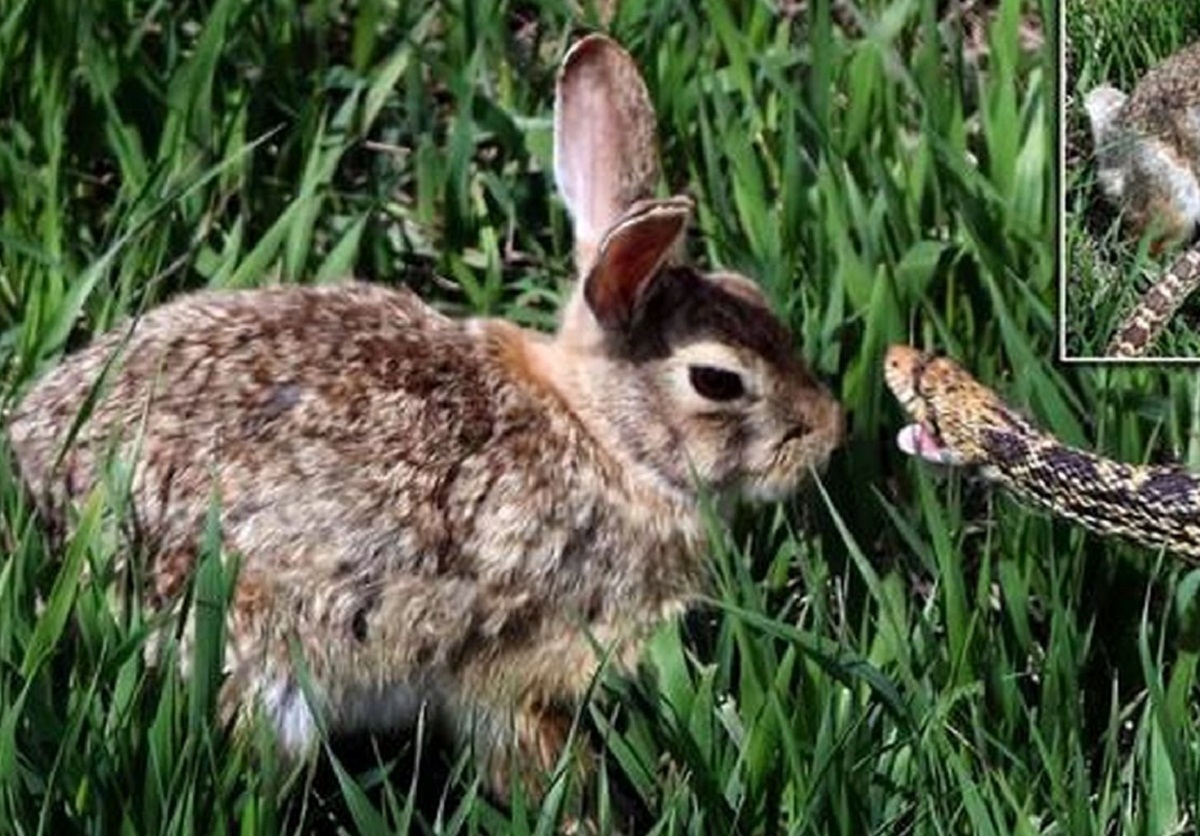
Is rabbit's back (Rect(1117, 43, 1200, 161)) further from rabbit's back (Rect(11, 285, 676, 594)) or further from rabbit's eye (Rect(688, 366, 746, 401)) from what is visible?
rabbit's back (Rect(11, 285, 676, 594))

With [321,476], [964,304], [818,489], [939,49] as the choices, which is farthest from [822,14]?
[321,476]

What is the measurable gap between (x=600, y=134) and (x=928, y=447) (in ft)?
2.44

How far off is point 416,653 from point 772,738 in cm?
57

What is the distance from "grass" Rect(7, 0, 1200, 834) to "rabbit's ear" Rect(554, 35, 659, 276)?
454 millimetres

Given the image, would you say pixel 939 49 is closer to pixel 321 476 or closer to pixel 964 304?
pixel 964 304

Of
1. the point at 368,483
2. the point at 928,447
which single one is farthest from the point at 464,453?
the point at 928,447

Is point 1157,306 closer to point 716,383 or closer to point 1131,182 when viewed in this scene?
point 1131,182

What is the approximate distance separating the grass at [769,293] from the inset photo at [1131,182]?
0.07 m

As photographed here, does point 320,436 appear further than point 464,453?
No

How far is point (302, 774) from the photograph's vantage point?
17.5 ft

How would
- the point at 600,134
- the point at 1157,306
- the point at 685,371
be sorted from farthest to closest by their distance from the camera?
the point at 1157,306, the point at 600,134, the point at 685,371

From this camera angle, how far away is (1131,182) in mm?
6066

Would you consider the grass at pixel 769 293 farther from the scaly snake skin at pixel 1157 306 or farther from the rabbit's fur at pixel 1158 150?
the rabbit's fur at pixel 1158 150

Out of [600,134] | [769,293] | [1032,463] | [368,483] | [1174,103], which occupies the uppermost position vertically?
Answer: [1174,103]
